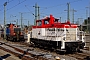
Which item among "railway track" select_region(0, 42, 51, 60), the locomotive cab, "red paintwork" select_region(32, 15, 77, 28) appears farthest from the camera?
"red paintwork" select_region(32, 15, 77, 28)

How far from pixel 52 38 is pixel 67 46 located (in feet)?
6.70

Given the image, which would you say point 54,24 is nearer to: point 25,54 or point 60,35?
point 60,35

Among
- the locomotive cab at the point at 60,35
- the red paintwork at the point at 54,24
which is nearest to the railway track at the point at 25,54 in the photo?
the locomotive cab at the point at 60,35

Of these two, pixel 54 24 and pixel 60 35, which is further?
pixel 54 24

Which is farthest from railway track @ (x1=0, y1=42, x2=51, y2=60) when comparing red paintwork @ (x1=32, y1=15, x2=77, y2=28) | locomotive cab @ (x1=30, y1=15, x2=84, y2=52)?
red paintwork @ (x1=32, y1=15, x2=77, y2=28)

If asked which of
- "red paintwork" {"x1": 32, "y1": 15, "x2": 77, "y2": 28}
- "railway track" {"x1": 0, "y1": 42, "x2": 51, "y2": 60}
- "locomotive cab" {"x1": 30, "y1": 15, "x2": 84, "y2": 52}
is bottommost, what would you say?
"railway track" {"x1": 0, "y1": 42, "x2": 51, "y2": 60}

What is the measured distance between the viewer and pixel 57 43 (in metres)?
18.5

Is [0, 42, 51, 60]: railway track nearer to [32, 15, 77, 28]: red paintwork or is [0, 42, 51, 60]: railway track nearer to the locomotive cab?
the locomotive cab

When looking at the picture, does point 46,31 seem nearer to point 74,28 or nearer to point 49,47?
point 49,47

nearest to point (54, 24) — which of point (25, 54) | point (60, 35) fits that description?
point (60, 35)

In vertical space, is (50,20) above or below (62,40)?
above

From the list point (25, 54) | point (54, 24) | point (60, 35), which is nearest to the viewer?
point (25, 54)

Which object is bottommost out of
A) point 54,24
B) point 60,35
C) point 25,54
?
point 25,54

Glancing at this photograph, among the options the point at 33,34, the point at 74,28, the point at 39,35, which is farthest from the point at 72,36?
the point at 33,34
